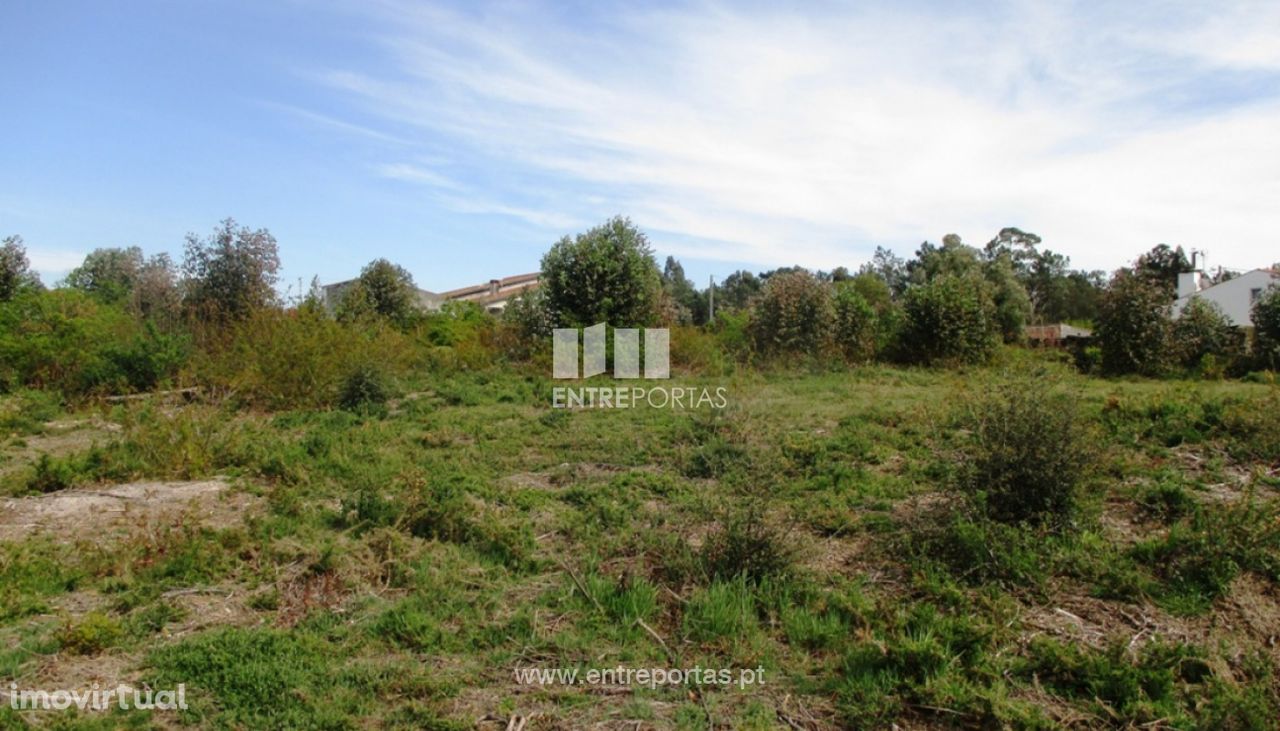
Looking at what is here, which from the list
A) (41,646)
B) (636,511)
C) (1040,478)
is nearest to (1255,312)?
(1040,478)

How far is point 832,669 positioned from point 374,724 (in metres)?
1.95

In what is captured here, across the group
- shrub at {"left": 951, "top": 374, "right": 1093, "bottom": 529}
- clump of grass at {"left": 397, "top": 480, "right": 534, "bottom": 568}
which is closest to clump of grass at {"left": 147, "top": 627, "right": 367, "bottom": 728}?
clump of grass at {"left": 397, "top": 480, "right": 534, "bottom": 568}

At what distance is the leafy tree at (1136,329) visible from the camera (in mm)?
13414

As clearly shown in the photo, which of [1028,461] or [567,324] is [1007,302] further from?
[1028,461]

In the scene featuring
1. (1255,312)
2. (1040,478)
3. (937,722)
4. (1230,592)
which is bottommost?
(937,722)

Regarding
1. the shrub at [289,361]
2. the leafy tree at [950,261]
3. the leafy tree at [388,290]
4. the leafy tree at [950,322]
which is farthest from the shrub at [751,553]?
the leafy tree at [950,261]

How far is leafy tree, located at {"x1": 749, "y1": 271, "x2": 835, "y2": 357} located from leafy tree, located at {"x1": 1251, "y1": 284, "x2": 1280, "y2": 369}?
7685mm

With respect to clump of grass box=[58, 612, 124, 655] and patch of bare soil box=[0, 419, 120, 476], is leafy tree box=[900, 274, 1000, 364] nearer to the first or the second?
patch of bare soil box=[0, 419, 120, 476]

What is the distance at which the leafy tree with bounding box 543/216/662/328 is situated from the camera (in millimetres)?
13945

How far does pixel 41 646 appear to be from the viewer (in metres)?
3.35

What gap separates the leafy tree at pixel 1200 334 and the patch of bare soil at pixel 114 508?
598 inches

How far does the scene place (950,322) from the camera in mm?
13766

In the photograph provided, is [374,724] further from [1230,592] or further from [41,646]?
[1230,592]

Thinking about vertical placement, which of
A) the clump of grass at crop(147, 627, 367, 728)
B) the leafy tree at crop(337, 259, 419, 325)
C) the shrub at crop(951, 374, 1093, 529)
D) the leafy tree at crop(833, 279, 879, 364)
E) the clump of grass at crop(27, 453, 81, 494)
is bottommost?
the clump of grass at crop(147, 627, 367, 728)
